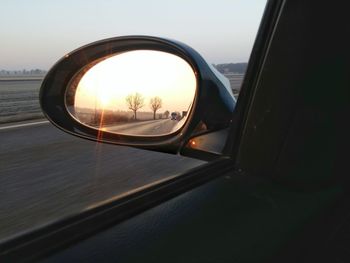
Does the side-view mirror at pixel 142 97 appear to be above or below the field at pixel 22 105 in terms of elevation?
above

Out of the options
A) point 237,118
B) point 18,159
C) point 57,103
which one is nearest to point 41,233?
point 237,118

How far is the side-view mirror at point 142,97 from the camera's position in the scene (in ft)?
5.34

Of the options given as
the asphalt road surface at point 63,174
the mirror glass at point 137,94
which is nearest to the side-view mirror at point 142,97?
the mirror glass at point 137,94

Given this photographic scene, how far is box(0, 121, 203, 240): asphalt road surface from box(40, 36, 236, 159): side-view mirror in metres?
0.47

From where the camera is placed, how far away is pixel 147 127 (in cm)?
A: 190


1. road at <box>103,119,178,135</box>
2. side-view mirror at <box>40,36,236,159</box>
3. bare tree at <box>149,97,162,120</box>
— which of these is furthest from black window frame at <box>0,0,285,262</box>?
bare tree at <box>149,97,162,120</box>

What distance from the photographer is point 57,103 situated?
2.25 metres

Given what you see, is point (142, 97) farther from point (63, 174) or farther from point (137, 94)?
point (63, 174)

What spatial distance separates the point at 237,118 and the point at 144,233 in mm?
710

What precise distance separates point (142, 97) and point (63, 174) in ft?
10.9

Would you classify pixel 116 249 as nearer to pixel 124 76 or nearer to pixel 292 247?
pixel 292 247

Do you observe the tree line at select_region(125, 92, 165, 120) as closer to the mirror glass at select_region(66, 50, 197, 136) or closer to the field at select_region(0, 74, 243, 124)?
the mirror glass at select_region(66, 50, 197, 136)

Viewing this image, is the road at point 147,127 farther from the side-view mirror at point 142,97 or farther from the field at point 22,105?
the field at point 22,105

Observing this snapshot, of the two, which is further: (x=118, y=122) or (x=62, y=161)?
(x=62, y=161)
